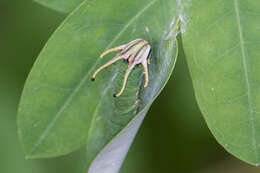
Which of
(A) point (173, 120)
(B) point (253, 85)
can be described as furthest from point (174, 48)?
(A) point (173, 120)

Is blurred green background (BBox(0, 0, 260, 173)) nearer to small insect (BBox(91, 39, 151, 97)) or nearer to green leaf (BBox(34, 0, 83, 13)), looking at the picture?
green leaf (BBox(34, 0, 83, 13))

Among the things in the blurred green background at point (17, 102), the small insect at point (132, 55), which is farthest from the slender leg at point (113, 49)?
the blurred green background at point (17, 102)

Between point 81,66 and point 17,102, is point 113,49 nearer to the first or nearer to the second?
point 81,66

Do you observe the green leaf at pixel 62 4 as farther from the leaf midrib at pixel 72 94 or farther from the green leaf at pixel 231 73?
the green leaf at pixel 231 73

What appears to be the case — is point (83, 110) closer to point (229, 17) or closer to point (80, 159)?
point (229, 17)

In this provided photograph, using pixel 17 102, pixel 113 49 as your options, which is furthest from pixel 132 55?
pixel 17 102

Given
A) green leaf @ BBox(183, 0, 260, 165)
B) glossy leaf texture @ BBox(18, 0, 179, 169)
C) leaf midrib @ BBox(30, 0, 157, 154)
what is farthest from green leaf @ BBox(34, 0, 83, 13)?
green leaf @ BBox(183, 0, 260, 165)
